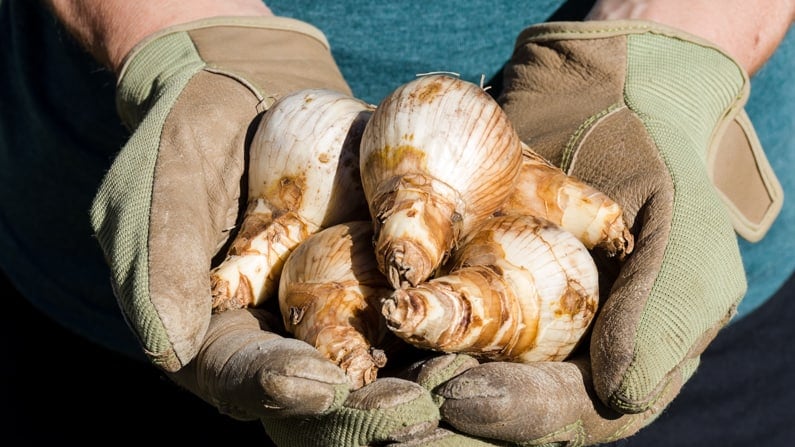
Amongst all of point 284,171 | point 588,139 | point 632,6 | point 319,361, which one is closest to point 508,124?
point 588,139

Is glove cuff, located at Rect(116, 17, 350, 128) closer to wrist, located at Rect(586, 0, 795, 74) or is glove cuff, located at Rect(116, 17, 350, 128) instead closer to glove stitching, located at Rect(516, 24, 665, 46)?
glove stitching, located at Rect(516, 24, 665, 46)

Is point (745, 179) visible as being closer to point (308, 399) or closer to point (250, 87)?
point (250, 87)

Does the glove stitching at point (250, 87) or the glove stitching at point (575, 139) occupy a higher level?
the glove stitching at point (250, 87)

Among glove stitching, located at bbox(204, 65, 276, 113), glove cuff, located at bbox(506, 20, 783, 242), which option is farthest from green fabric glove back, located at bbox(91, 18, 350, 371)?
glove cuff, located at bbox(506, 20, 783, 242)

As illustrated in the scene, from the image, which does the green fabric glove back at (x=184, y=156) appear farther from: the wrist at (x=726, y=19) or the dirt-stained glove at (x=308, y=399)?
the wrist at (x=726, y=19)

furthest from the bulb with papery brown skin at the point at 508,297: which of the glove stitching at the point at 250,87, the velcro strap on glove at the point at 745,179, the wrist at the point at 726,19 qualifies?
the wrist at the point at 726,19
